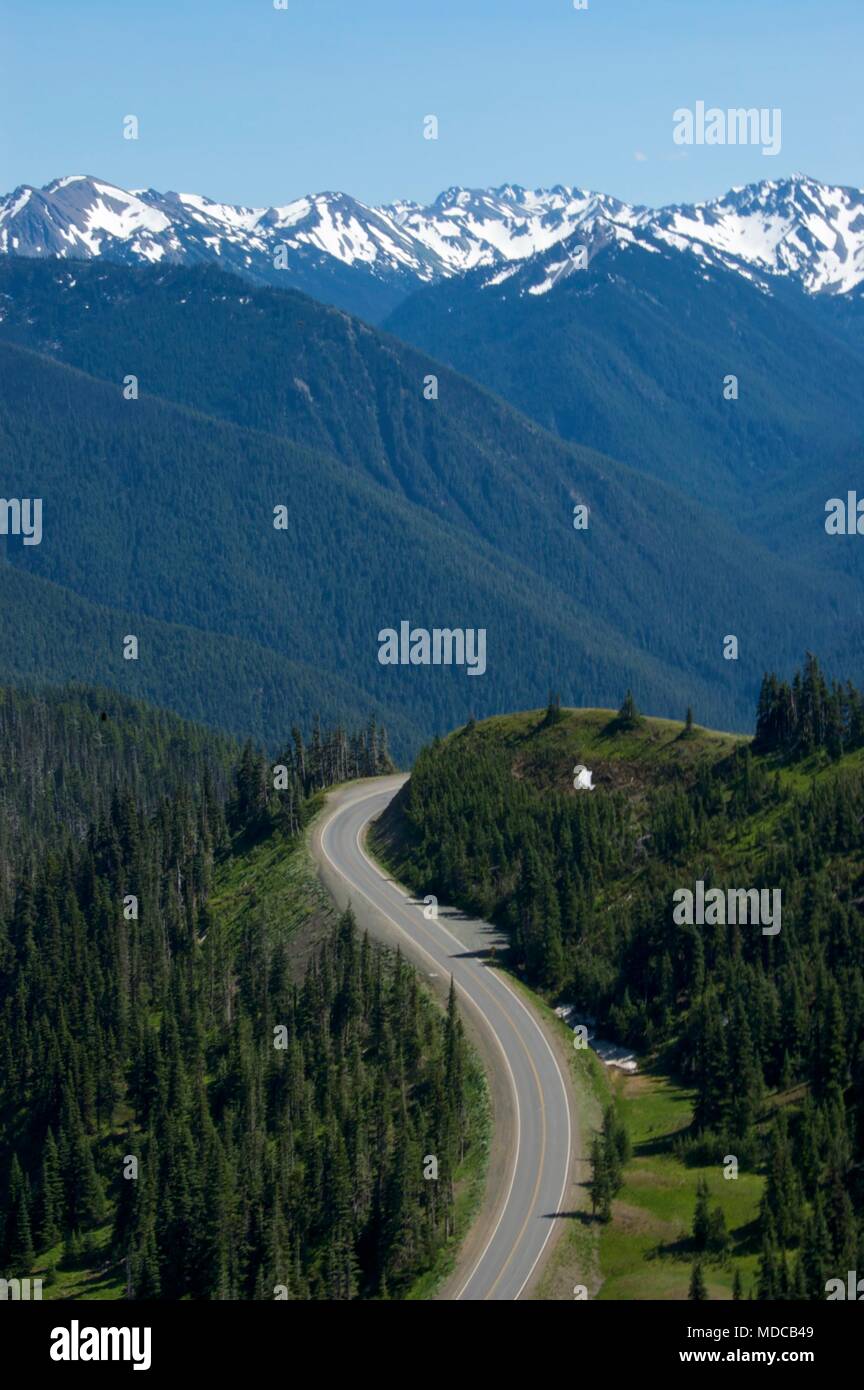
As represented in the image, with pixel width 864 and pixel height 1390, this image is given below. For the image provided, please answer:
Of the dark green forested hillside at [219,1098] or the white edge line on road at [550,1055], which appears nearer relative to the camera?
the white edge line on road at [550,1055]

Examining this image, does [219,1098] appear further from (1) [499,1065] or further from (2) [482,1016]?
(1) [499,1065]

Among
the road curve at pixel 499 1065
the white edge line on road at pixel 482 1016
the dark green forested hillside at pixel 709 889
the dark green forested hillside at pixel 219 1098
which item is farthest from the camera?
the dark green forested hillside at pixel 219 1098

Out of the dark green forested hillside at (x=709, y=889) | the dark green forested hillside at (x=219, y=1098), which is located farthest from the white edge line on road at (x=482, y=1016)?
the dark green forested hillside at (x=709, y=889)

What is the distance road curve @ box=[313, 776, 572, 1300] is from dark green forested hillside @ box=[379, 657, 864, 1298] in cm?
440

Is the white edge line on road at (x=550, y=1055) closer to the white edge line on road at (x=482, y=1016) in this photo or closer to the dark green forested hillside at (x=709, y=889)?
the white edge line on road at (x=482, y=1016)

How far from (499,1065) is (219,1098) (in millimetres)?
24690

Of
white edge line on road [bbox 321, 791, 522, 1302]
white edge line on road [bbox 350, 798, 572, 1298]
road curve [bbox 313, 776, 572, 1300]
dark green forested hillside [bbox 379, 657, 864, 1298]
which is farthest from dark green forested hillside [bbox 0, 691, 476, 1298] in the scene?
dark green forested hillside [bbox 379, 657, 864, 1298]

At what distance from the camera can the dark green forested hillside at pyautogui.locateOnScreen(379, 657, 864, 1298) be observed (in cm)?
10769

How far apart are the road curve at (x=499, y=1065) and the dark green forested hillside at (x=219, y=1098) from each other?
2.95m

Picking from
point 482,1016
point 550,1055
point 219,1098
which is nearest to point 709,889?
point 482,1016

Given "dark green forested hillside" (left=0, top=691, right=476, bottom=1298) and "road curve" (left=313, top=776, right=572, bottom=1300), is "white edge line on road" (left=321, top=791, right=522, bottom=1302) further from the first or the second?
"dark green forested hillside" (left=0, top=691, right=476, bottom=1298)

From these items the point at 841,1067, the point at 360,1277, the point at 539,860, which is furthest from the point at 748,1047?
the point at 539,860

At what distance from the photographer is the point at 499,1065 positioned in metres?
128

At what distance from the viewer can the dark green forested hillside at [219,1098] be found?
356 feet
